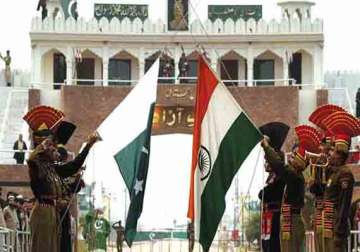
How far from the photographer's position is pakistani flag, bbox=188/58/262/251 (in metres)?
21.6

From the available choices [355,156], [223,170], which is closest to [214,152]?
[223,170]

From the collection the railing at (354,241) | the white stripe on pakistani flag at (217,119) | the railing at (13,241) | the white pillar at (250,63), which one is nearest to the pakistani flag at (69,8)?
the white pillar at (250,63)

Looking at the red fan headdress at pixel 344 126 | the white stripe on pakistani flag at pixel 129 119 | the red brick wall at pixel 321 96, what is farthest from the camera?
the red brick wall at pixel 321 96

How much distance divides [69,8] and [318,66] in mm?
8401

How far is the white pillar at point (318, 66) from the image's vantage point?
57500 millimetres

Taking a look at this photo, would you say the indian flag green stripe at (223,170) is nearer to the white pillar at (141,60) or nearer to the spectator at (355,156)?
the spectator at (355,156)

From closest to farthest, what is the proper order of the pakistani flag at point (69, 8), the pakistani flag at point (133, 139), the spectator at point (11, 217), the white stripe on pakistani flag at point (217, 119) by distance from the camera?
the pakistani flag at point (133, 139), the white stripe on pakistani flag at point (217, 119), the spectator at point (11, 217), the pakistani flag at point (69, 8)

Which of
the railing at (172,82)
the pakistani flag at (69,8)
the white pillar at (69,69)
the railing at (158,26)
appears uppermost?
the pakistani flag at (69,8)

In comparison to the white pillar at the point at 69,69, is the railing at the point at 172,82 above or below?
below

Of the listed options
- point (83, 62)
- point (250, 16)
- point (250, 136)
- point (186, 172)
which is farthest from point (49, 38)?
point (250, 136)

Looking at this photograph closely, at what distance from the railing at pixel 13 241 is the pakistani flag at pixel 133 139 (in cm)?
129

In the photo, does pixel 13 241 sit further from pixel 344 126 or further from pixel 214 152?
pixel 344 126

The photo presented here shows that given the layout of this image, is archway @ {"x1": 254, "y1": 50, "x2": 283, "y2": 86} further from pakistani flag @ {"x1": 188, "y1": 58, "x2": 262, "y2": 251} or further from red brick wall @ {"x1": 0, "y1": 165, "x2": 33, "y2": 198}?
pakistani flag @ {"x1": 188, "y1": 58, "x2": 262, "y2": 251}

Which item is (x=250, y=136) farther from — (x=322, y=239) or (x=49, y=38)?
(x=49, y=38)
